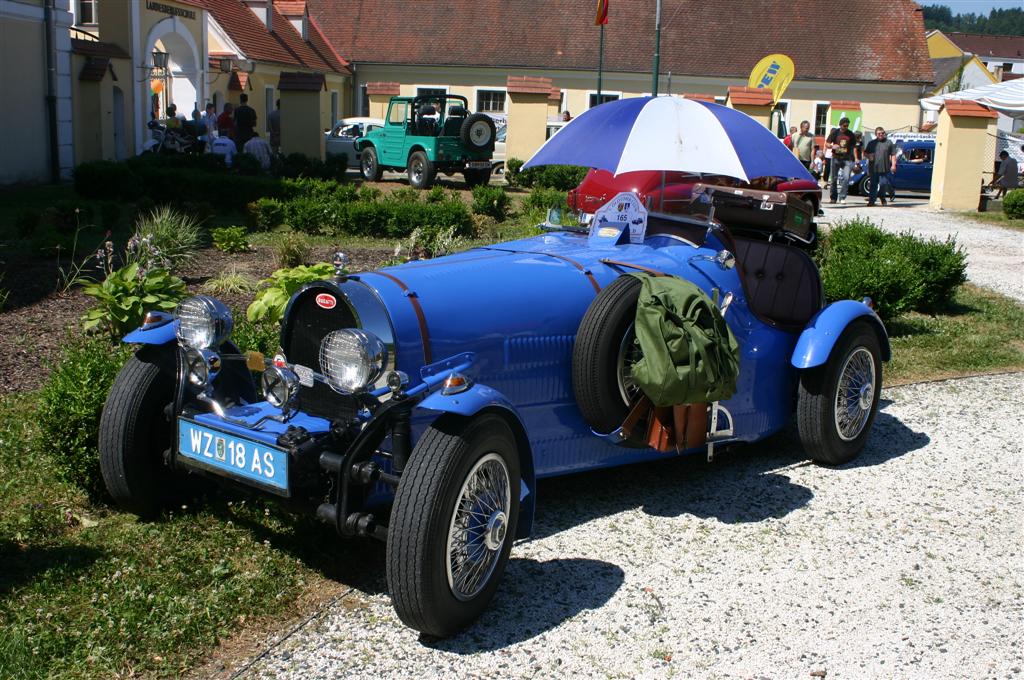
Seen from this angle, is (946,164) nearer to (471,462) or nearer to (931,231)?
(931,231)

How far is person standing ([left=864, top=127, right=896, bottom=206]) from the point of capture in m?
23.8

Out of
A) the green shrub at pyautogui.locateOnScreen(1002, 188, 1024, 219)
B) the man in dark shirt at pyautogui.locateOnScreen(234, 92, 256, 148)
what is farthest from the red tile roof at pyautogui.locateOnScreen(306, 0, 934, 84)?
the green shrub at pyautogui.locateOnScreen(1002, 188, 1024, 219)

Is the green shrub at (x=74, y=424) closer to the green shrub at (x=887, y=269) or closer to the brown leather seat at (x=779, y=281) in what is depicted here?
the brown leather seat at (x=779, y=281)

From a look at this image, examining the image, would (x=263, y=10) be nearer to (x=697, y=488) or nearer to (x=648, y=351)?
(x=697, y=488)

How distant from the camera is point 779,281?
6.07 m

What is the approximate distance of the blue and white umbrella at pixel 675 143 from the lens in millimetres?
5961

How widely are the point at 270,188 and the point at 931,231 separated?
11.9 m

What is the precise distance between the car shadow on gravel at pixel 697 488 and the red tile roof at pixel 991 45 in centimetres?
12937

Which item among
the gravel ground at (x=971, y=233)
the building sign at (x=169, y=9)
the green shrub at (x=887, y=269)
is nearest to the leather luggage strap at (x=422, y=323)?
the green shrub at (x=887, y=269)

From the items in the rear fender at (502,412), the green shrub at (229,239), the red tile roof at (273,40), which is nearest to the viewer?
the rear fender at (502,412)

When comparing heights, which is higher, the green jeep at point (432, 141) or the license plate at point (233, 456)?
the green jeep at point (432, 141)

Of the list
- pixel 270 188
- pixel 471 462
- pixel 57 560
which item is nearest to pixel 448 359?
pixel 471 462

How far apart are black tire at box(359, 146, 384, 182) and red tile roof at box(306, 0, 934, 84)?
18937 millimetres

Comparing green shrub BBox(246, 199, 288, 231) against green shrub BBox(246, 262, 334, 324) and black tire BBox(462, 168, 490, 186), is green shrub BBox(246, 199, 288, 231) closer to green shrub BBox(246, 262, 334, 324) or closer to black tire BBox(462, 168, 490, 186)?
green shrub BBox(246, 262, 334, 324)
